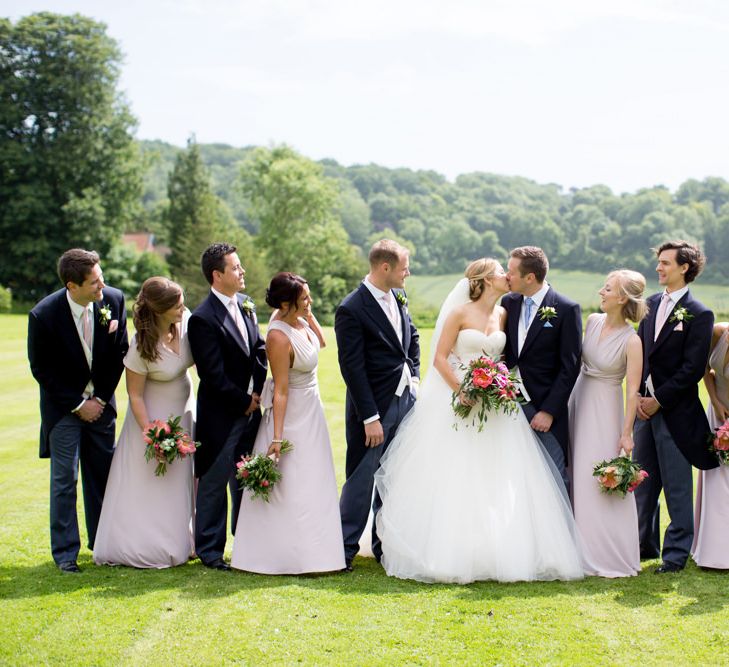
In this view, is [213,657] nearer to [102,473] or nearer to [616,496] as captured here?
[102,473]

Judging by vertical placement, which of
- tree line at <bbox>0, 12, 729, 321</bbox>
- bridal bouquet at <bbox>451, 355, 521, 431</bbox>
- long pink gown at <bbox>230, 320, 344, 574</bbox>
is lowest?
long pink gown at <bbox>230, 320, 344, 574</bbox>

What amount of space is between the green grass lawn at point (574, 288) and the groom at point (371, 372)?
39668 millimetres

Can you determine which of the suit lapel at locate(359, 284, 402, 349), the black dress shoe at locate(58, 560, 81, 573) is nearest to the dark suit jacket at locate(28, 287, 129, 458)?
the black dress shoe at locate(58, 560, 81, 573)

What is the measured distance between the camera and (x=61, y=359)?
7055 mm

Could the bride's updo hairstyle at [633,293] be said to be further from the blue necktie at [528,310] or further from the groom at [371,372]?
the groom at [371,372]

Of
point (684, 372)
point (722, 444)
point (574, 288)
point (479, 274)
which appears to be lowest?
point (722, 444)

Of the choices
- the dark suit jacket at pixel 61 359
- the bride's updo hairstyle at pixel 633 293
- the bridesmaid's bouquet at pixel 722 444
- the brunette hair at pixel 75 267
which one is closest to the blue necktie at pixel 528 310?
the bride's updo hairstyle at pixel 633 293

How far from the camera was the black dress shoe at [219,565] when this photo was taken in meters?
6.86

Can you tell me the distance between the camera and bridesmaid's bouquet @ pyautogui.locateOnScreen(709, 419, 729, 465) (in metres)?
6.92

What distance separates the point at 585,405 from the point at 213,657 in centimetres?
372

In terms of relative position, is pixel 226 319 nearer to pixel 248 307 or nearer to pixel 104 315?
pixel 248 307

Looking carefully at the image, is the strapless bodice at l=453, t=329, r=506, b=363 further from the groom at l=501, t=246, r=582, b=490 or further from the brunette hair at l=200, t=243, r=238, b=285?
the brunette hair at l=200, t=243, r=238, b=285

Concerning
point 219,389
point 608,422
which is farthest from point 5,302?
point 608,422

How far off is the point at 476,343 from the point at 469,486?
1.17 m
